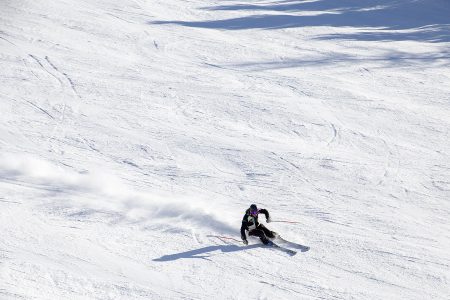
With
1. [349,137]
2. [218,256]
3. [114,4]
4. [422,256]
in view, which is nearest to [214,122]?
[349,137]

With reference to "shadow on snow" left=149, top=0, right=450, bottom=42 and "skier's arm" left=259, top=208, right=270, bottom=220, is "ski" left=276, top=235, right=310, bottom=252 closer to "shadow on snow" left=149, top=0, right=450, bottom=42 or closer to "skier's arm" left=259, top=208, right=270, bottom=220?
"skier's arm" left=259, top=208, right=270, bottom=220

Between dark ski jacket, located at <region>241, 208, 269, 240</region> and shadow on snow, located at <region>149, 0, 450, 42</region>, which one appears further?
shadow on snow, located at <region>149, 0, 450, 42</region>

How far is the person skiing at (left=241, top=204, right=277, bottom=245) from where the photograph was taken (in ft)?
31.0

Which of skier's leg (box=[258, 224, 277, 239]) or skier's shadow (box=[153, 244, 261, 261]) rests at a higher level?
skier's leg (box=[258, 224, 277, 239])

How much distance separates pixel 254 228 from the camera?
9.57 m

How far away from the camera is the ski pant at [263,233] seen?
31.0 feet

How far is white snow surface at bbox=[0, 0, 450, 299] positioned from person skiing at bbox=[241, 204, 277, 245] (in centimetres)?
18

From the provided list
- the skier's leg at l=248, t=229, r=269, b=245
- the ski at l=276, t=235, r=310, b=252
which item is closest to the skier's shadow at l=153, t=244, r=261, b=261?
the skier's leg at l=248, t=229, r=269, b=245

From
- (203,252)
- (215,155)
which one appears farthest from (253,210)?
(215,155)

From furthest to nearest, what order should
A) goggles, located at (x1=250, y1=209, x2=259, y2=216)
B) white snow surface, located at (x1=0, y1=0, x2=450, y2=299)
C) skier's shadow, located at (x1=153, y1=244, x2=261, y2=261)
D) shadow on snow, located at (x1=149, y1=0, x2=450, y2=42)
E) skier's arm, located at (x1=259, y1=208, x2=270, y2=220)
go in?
shadow on snow, located at (x1=149, y1=0, x2=450, y2=42), skier's arm, located at (x1=259, y1=208, x2=270, y2=220), goggles, located at (x1=250, y1=209, x2=259, y2=216), skier's shadow, located at (x1=153, y1=244, x2=261, y2=261), white snow surface, located at (x1=0, y1=0, x2=450, y2=299)

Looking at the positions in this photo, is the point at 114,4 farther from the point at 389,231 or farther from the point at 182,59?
the point at 389,231

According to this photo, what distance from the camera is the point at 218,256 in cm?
919

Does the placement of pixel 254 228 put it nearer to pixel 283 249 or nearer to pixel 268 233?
pixel 268 233

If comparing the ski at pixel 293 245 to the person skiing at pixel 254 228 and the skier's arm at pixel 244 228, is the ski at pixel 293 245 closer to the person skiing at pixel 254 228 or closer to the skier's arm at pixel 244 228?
the person skiing at pixel 254 228
